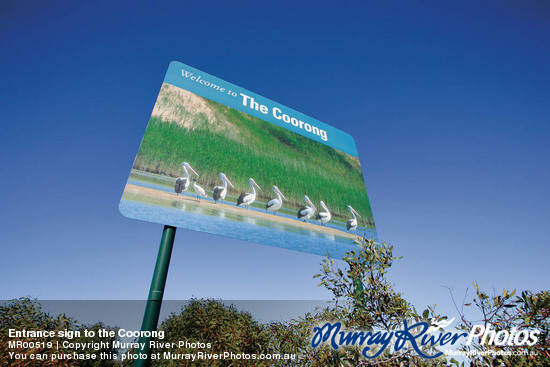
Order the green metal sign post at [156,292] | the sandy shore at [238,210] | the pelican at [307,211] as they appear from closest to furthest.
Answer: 1. the green metal sign post at [156,292]
2. the sandy shore at [238,210]
3. the pelican at [307,211]

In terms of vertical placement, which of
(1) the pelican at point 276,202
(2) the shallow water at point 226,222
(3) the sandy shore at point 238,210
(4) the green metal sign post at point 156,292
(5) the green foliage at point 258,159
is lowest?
(4) the green metal sign post at point 156,292

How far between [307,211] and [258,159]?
2.02 m

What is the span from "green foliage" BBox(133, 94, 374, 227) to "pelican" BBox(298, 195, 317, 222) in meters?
0.18

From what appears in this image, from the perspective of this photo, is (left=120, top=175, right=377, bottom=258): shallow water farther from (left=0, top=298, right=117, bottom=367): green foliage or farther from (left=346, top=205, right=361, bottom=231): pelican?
(left=0, top=298, right=117, bottom=367): green foliage

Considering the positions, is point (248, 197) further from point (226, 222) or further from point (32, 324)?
point (32, 324)

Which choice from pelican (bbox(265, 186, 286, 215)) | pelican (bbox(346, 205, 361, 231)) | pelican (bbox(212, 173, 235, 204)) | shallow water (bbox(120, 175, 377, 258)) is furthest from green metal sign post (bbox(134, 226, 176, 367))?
pelican (bbox(346, 205, 361, 231))

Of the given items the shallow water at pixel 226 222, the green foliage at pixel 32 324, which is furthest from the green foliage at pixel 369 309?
the green foliage at pixel 32 324

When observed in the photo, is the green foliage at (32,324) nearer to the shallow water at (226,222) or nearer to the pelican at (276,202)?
the shallow water at (226,222)

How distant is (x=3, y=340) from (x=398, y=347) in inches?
369

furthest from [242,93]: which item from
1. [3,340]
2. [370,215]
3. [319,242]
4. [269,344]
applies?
[3,340]

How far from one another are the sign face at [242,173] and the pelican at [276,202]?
28mm

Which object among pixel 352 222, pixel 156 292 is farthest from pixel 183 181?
pixel 352 222

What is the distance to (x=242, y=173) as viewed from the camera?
6.80 meters

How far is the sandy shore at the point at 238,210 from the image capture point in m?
4.88
